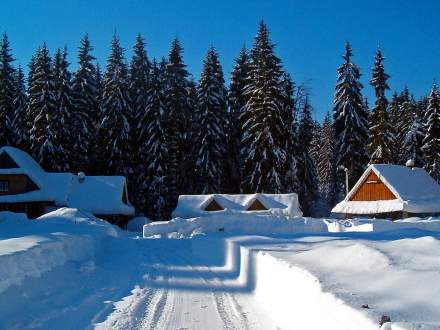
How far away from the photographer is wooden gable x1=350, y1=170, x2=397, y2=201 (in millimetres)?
37875

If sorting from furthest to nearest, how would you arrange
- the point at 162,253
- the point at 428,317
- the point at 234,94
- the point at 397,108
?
1. the point at 397,108
2. the point at 234,94
3. the point at 162,253
4. the point at 428,317

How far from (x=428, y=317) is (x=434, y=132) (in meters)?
47.4

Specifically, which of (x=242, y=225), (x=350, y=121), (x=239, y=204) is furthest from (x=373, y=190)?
(x=242, y=225)

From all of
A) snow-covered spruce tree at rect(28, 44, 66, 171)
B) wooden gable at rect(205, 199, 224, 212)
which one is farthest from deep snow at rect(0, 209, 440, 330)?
snow-covered spruce tree at rect(28, 44, 66, 171)

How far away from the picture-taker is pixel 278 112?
45.4 metres

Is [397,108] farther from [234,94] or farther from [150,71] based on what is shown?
[150,71]

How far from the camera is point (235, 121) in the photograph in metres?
52.4

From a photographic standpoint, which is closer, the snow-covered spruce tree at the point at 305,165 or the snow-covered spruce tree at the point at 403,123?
the snow-covered spruce tree at the point at 305,165

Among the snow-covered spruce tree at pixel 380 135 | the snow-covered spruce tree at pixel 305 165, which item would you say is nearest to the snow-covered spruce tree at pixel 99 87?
the snow-covered spruce tree at pixel 305 165

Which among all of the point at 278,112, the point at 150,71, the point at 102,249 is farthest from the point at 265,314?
the point at 150,71

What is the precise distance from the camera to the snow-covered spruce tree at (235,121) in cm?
5158

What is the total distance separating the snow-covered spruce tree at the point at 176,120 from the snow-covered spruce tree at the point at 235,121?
460cm

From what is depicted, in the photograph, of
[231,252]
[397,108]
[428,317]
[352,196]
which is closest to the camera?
[428,317]

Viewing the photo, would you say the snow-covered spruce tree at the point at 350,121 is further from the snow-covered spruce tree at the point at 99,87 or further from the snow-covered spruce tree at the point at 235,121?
the snow-covered spruce tree at the point at 99,87
